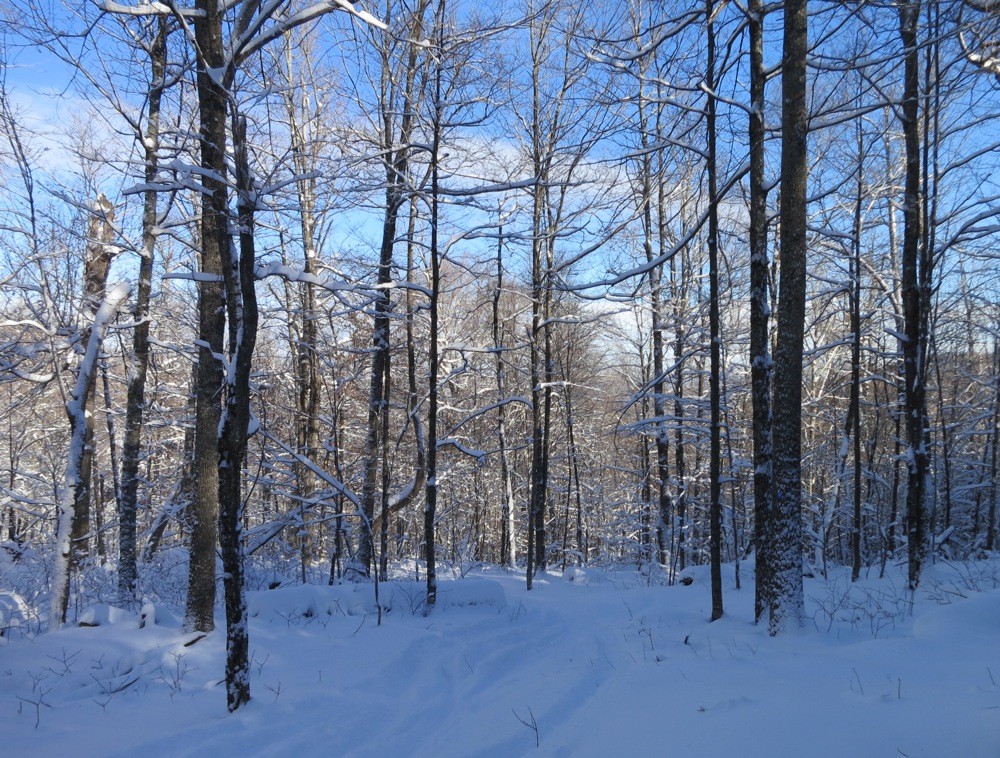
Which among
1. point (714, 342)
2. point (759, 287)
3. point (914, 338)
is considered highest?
point (759, 287)

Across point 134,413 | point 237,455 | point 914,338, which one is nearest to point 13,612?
point 134,413

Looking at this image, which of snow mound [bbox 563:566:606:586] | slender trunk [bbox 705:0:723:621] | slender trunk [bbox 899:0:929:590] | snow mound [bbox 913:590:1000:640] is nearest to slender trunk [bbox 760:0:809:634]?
snow mound [bbox 913:590:1000:640]

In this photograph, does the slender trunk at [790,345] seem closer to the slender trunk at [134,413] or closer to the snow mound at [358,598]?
the snow mound at [358,598]

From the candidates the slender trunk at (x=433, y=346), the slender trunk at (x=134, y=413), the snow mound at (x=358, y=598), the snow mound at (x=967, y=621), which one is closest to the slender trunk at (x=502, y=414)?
the slender trunk at (x=433, y=346)

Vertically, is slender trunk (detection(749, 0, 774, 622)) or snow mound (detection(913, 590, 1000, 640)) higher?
slender trunk (detection(749, 0, 774, 622))

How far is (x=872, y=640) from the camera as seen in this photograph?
5371 mm

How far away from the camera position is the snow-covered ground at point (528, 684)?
3.64m

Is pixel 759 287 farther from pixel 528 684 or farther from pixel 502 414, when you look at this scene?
pixel 502 414

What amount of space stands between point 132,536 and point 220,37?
9171 millimetres

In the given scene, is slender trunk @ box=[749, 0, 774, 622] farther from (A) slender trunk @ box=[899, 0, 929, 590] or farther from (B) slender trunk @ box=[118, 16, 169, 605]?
(B) slender trunk @ box=[118, 16, 169, 605]

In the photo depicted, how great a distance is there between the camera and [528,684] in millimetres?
5945

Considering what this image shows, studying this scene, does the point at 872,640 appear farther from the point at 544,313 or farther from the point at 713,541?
the point at 544,313

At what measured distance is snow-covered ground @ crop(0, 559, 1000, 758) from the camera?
11.9 ft

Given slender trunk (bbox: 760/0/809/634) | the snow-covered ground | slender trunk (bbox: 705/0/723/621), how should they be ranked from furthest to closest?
slender trunk (bbox: 705/0/723/621), slender trunk (bbox: 760/0/809/634), the snow-covered ground
